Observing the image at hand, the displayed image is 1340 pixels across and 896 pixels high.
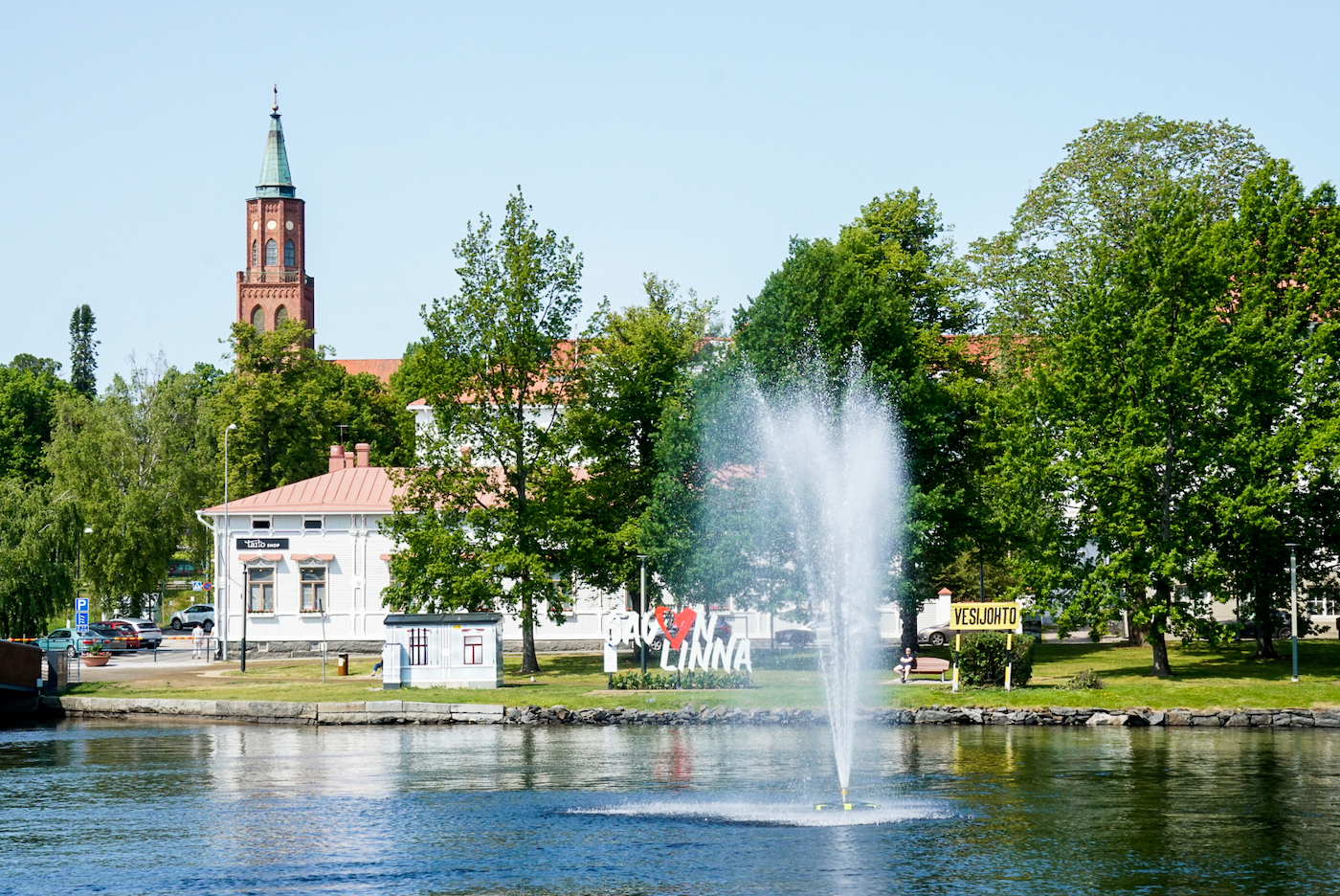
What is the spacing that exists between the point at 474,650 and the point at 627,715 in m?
7.56

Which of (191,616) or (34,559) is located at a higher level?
(34,559)

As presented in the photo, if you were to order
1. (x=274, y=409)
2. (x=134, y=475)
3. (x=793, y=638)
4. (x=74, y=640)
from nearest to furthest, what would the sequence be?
(x=793, y=638)
(x=74, y=640)
(x=134, y=475)
(x=274, y=409)

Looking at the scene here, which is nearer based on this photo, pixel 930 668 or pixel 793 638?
pixel 930 668

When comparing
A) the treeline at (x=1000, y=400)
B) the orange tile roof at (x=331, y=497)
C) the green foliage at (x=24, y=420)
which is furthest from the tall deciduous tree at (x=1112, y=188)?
the green foliage at (x=24, y=420)

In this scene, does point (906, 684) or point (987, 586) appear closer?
point (906, 684)

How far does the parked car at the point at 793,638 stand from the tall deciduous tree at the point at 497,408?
602 inches

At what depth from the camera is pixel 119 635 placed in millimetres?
75562

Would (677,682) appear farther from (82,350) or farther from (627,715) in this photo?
(82,350)

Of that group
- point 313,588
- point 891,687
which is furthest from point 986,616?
point 313,588

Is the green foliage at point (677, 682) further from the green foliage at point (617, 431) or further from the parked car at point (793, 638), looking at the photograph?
the parked car at point (793, 638)

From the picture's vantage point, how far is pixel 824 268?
53156mm

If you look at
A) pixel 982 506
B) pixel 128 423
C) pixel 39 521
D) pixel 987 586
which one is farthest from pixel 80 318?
pixel 982 506

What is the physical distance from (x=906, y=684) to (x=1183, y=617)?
9.57 meters

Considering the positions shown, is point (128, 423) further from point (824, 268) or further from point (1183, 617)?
point (1183, 617)
